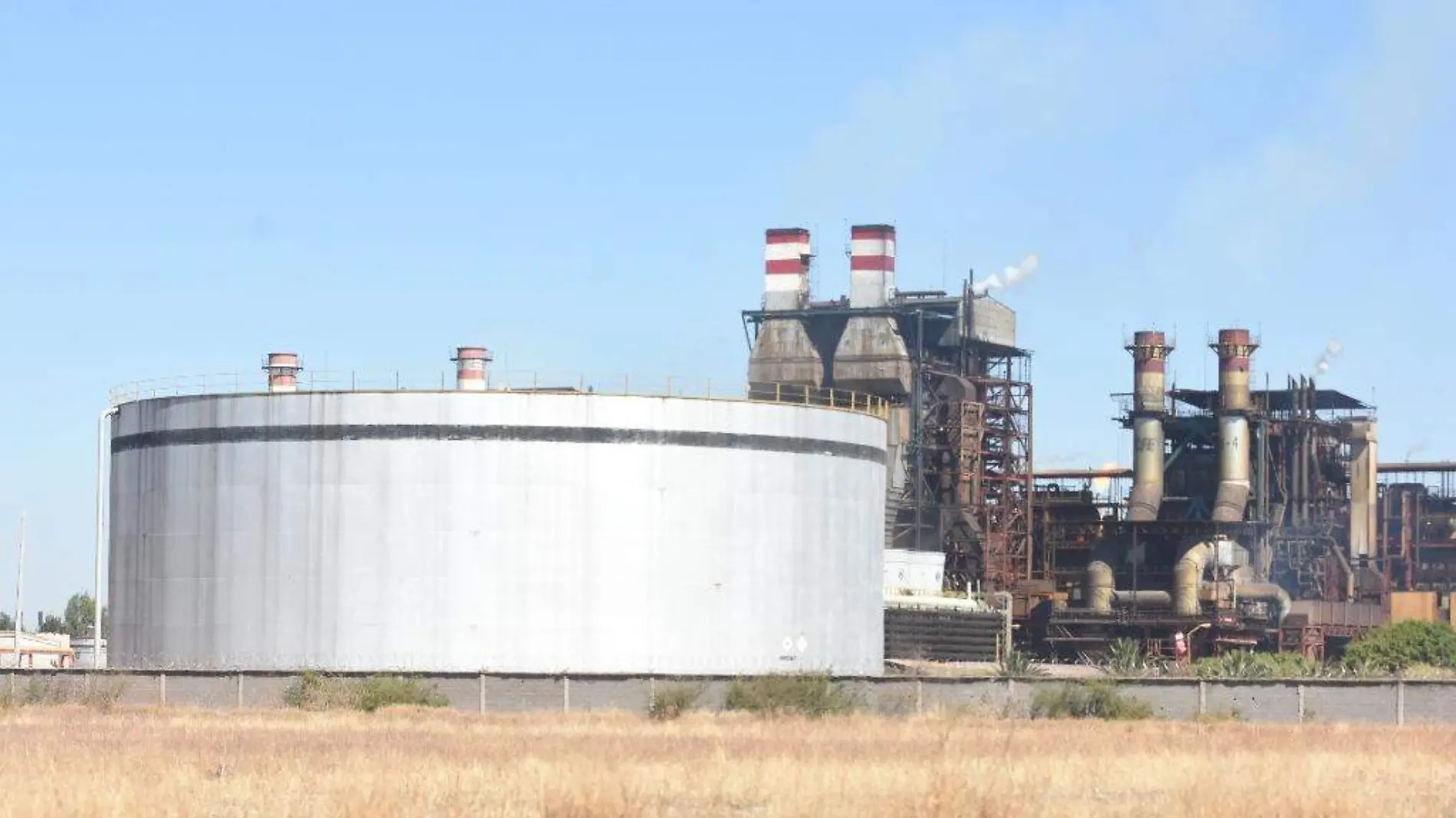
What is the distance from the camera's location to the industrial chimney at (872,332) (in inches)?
4134

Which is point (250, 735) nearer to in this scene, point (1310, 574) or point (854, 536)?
point (854, 536)

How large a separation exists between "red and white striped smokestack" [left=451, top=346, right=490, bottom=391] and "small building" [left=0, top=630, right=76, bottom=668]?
126ft

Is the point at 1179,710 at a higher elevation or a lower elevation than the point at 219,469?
lower

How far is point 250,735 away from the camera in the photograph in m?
38.9

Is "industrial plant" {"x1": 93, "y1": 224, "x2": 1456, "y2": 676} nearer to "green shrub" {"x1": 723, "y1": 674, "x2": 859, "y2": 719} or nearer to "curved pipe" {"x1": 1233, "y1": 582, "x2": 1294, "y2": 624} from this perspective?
"green shrub" {"x1": 723, "y1": 674, "x2": 859, "y2": 719}

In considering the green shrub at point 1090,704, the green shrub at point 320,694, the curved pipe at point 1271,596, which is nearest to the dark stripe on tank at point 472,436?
the green shrub at point 320,694

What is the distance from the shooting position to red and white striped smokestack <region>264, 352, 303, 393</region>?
227ft

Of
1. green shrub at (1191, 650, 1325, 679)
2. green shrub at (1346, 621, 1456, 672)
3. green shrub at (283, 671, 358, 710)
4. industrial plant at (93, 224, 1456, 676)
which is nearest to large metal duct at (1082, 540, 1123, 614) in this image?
green shrub at (1346, 621, 1456, 672)

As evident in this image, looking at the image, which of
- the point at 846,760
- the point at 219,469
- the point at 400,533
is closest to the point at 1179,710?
the point at 846,760

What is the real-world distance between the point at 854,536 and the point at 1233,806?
44.5m

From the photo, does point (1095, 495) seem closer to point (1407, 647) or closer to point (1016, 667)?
point (1407, 647)

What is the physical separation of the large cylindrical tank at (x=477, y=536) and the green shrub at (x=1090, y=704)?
16151 mm

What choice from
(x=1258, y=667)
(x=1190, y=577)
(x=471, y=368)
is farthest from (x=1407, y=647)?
(x=471, y=368)

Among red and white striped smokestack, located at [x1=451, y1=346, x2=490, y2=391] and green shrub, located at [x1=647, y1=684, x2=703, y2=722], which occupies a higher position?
red and white striped smokestack, located at [x1=451, y1=346, x2=490, y2=391]
